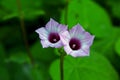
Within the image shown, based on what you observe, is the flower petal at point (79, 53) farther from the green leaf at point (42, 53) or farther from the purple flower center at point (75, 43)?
the green leaf at point (42, 53)

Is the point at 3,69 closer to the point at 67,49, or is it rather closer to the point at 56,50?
the point at 56,50

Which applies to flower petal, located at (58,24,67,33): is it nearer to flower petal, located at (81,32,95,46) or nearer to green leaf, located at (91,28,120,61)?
flower petal, located at (81,32,95,46)

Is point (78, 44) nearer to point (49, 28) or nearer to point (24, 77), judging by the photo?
point (49, 28)

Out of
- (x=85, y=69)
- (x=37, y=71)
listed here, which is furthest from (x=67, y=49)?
(x=37, y=71)

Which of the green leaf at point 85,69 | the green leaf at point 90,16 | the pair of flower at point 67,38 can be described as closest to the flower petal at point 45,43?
the pair of flower at point 67,38

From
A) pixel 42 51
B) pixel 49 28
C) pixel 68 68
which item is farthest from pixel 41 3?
pixel 49 28
